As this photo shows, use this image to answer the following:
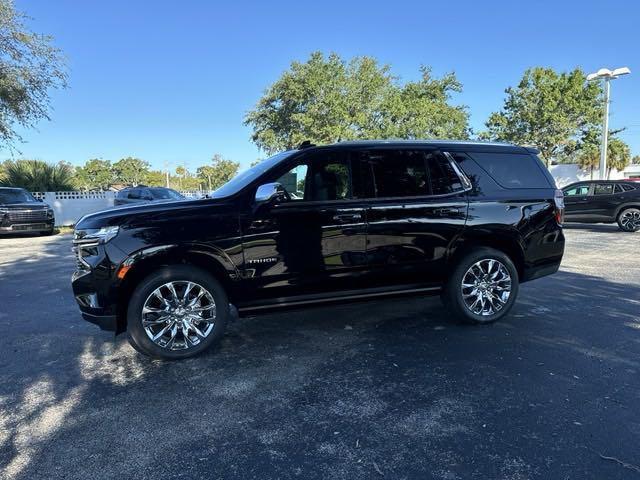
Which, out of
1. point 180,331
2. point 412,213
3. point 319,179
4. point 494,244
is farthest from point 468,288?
point 180,331

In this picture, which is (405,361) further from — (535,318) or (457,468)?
(535,318)

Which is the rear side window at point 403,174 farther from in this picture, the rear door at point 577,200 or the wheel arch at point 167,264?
the rear door at point 577,200

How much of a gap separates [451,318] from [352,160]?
2192 millimetres

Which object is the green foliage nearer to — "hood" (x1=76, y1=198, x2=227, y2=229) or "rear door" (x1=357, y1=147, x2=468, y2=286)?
"hood" (x1=76, y1=198, x2=227, y2=229)

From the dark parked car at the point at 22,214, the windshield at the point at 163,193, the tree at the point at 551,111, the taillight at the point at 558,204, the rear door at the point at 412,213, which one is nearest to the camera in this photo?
the rear door at the point at 412,213

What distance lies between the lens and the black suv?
3.96m

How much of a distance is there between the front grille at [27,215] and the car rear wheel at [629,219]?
1941 cm

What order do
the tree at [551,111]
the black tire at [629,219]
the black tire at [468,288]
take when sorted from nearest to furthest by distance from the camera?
the black tire at [468,288], the black tire at [629,219], the tree at [551,111]

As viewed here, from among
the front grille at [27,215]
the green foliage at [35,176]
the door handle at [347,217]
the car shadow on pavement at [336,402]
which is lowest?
the car shadow on pavement at [336,402]

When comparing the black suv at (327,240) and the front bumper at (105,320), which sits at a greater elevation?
the black suv at (327,240)

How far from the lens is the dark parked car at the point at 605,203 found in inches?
559

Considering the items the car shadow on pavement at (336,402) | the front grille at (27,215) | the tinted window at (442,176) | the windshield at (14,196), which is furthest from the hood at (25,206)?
the tinted window at (442,176)

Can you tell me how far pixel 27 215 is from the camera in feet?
50.8

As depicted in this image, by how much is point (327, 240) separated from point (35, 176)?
2311cm
